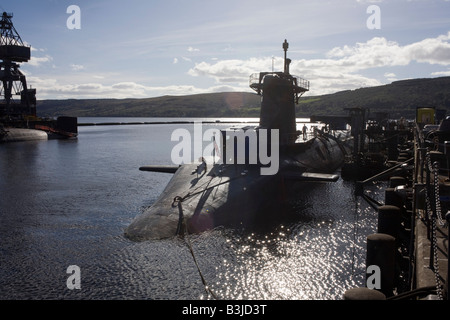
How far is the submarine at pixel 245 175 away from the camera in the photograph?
19219 mm

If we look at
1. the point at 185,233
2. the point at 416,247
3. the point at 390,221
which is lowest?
the point at 185,233

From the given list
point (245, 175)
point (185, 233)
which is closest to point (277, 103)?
point (245, 175)

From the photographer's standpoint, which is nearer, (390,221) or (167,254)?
(390,221)

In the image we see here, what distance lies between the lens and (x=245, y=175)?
→ 24672 mm

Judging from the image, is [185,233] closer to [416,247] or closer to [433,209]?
[416,247]

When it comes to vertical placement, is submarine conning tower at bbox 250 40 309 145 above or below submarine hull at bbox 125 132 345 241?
above

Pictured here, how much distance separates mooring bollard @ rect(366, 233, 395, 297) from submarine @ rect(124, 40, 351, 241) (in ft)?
29.1

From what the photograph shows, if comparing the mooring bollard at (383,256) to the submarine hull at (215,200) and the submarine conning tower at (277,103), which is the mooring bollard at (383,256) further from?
the submarine conning tower at (277,103)

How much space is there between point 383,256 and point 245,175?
13413 mm

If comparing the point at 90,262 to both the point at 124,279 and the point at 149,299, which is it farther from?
the point at 149,299

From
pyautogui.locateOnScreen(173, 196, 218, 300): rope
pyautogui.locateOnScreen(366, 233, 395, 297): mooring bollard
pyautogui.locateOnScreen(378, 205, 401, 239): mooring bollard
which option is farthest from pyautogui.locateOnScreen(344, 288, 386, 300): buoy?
pyautogui.locateOnScreen(378, 205, 401, 239): mooring bollard

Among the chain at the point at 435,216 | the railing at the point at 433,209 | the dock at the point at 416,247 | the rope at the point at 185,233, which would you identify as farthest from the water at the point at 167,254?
the chain at the point at 435,216

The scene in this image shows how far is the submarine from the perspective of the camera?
63.1ft

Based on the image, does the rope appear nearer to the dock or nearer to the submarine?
the submarine
